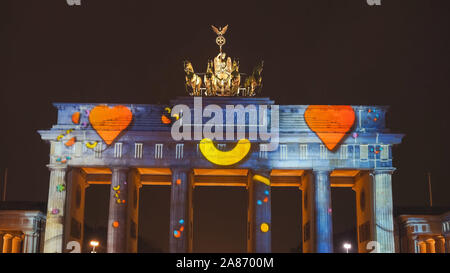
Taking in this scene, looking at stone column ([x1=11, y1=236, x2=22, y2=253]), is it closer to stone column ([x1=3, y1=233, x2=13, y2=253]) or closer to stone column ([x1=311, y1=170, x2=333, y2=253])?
stone column ([x1=3, y1=233, x2=13, y2=253])

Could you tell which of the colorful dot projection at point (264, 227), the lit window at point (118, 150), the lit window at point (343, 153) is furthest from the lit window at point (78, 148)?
the lit window at point (343, 153)

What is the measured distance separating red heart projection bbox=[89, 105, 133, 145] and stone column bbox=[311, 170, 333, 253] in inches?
627

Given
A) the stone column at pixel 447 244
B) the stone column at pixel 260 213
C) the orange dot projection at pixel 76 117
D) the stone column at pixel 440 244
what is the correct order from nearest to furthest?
the stone column at pixel 260 213 → the orange dot projection at pixel 76 117 → the stone column at pixel 447 244 → the stone column at pixel 440 244

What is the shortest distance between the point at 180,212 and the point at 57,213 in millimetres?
9521

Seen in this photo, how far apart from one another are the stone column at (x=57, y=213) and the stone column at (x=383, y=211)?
24482 mm

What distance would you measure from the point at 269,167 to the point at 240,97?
615 centimetres

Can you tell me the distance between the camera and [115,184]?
162ft

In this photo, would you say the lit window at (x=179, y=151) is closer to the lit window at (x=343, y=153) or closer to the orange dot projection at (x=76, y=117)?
the orange dot projection at (x=76, y=117)

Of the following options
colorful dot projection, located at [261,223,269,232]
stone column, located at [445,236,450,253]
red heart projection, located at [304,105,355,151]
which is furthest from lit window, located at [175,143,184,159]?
stone column, located at [445,236,450,253]

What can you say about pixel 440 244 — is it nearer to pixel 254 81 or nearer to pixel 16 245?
pixel 254 81

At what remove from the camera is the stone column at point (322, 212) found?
48.9 meters

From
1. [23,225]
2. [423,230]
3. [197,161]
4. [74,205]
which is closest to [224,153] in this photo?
[197,161]
